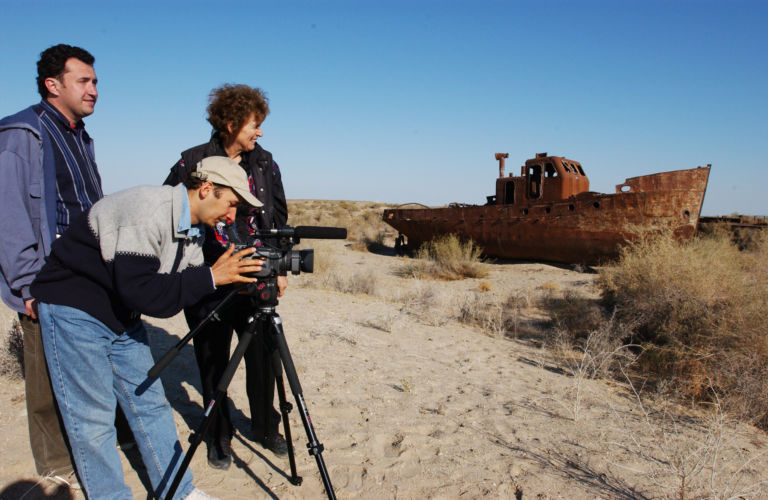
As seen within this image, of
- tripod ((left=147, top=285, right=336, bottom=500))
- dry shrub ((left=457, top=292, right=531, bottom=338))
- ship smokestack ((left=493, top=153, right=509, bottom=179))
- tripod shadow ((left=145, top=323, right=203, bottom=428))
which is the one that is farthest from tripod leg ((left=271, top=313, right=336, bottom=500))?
ship smokestack ((left=493, top=153, right=509, bottom=179))

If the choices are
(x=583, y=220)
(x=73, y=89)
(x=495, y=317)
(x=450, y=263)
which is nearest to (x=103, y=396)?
(x=73, y=89)

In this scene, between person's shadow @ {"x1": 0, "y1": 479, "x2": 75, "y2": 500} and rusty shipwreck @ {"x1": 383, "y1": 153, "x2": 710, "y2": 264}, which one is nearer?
person's shadow @ {"x1": 0, "y1": 479, "x2": 75, "y2": 500}

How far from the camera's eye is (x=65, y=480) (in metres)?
2.49

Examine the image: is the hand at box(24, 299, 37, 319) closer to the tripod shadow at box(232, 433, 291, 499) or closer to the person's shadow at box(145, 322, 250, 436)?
the person's shadow at box(145, 322, 250, 436)

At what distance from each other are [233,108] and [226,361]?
4.73 feet

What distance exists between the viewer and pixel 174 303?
186 centimetres

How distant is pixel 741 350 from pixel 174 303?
5.16m

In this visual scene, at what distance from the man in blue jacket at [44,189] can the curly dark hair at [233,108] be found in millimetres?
591

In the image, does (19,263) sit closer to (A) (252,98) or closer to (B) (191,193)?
(B) (191,193)

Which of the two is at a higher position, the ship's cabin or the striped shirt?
the ship's cabin

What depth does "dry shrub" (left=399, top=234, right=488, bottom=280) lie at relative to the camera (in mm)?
11938

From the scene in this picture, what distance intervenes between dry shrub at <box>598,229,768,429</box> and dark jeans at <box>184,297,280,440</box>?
12.1 ft

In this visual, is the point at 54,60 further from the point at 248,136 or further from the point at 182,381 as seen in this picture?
the point at 182,381

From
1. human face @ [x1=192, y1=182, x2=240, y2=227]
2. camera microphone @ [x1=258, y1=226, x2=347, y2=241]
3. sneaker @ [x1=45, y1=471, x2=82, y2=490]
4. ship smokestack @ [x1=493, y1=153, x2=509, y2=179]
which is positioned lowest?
sneaker @ [x1=45, y1=471, x2=82, y2=490]
